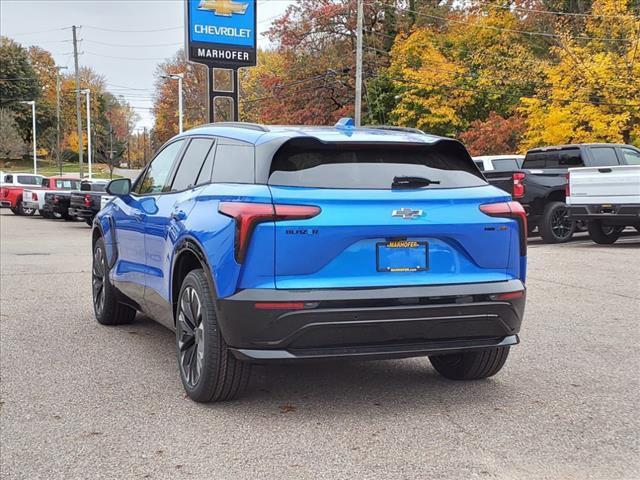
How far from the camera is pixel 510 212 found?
445cm

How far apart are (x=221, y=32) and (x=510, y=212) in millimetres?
18600

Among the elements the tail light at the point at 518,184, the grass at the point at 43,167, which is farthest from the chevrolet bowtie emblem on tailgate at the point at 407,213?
the grass at the point at 43,167

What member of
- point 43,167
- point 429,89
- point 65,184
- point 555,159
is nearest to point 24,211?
point 65,184

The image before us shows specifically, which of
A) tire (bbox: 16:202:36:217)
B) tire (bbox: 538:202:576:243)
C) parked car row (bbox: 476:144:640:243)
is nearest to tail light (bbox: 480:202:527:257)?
parked car row (bbox: 476:144:640:243)

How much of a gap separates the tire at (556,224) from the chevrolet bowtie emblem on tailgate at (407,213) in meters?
12.0

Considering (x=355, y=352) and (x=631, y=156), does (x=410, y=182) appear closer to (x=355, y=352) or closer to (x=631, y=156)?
(x=355, y=352)

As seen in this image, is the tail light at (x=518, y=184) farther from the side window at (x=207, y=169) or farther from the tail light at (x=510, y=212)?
the side window at (x=207, y=169)

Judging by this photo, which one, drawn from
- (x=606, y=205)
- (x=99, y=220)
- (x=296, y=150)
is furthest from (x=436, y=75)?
(x=296, y=150)

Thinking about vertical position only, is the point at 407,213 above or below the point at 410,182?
below

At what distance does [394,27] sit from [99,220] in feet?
120

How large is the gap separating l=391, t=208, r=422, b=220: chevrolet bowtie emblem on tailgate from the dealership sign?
18027 millimetres

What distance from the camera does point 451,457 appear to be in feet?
12.0

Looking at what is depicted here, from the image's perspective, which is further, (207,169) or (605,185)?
(605,185)

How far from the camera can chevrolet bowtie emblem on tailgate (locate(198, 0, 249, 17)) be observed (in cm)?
2147
